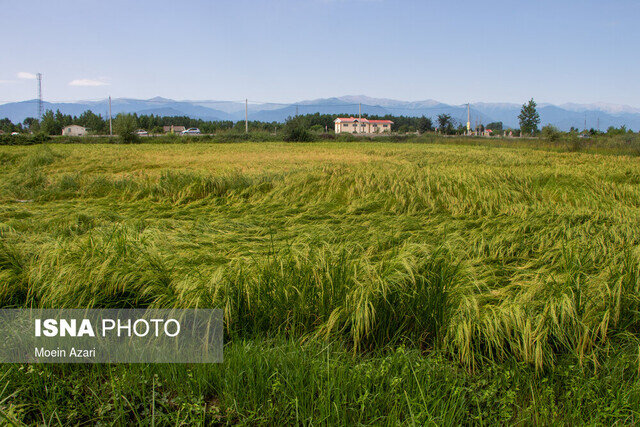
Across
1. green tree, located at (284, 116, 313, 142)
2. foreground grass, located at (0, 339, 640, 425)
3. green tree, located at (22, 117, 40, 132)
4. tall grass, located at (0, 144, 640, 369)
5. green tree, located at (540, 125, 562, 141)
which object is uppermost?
green tree, located at (22, 117, 40, 132)

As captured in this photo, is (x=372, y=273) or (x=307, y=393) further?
(x=372, y=273)

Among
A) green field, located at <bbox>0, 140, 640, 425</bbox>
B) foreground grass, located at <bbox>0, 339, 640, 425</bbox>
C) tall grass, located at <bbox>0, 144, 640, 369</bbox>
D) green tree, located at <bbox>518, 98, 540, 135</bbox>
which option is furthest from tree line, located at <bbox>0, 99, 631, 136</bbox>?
foreground grass, located at <bbox>0, 339, 640, 425</bbox>

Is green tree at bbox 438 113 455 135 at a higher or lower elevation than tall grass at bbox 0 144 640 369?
higher

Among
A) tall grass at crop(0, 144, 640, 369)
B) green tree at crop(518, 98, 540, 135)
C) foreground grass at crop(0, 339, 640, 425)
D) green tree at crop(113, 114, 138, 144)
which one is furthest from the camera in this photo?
green tree at crop(518, 98, 540, 135)

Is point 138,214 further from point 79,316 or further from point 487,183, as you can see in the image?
point 487,183

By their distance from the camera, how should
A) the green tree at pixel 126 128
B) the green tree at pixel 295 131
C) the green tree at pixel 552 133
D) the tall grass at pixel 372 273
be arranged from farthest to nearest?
1. the green tree at pixel 295 131
2. the green tree at pixel 126 128
3. the green tree at pixel 552 133
4. the tall grass at pixel 372 273

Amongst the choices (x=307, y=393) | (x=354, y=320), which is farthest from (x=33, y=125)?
(x=307, y=393)

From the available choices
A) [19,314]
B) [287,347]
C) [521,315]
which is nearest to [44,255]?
[19,314]

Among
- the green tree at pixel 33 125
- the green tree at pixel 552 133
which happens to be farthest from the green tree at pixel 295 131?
the green tree at pixel 33 125

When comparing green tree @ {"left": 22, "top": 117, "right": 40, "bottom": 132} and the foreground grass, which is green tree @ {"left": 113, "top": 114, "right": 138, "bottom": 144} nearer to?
green tree @ {"left": 22, "top": 117, "right": 40, "bottom": 132}

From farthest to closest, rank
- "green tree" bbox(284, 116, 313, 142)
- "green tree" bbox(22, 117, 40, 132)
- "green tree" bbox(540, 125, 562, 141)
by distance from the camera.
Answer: "green tree" bbox(22, 117, 40, 132)
"green tree" bbox(284, 116, 313, 142)
"green tree" bbox(540, 125, 562, 141)

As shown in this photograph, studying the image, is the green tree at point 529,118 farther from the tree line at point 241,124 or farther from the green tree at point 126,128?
the green tree at point 126,128

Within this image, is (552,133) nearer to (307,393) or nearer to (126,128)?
(307,393)

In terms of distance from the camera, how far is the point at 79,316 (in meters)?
2.35
